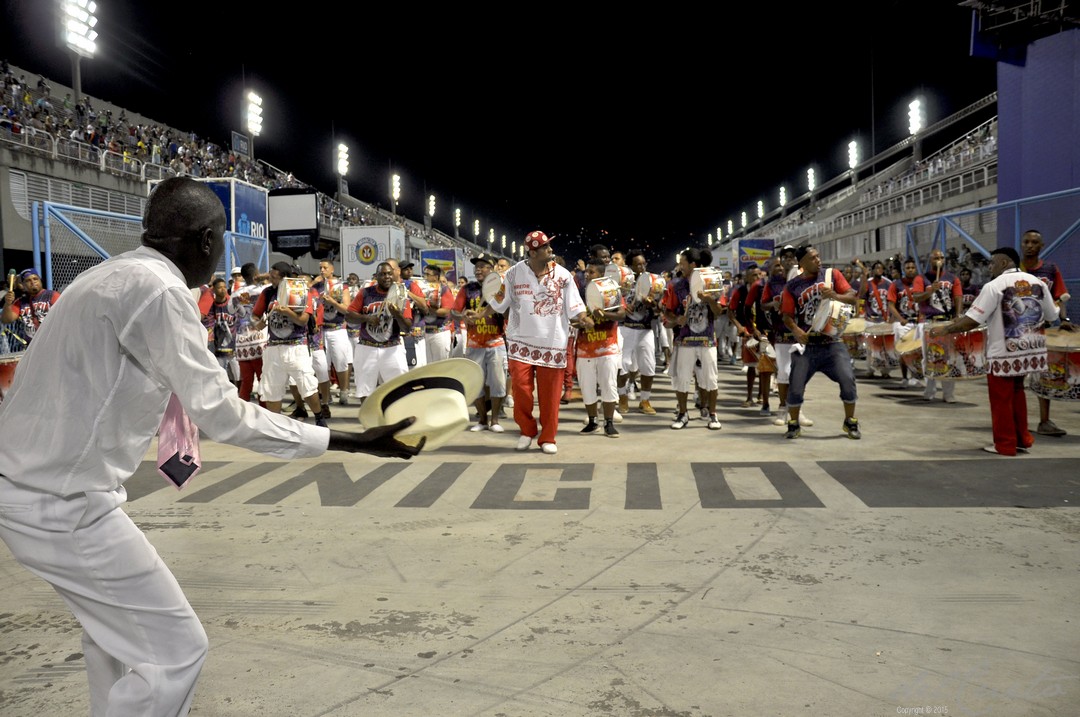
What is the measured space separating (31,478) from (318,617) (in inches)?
82.6

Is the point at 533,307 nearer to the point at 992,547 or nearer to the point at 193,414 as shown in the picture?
the point at 992,547

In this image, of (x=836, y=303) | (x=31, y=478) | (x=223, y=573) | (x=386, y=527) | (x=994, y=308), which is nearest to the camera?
(x=31, y=478)

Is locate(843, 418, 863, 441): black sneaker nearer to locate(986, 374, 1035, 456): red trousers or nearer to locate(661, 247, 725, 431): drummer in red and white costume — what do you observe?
locate(986, 374, 1035, 456): red trousers

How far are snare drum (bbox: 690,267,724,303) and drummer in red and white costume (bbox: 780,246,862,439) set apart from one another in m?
0.81

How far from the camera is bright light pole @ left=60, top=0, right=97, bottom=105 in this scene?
30.9 meters

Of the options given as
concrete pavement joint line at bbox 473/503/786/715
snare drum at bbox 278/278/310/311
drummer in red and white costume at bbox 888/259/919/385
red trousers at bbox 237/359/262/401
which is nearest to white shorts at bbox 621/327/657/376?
drummer in red and white costume at bbox 888/259/919/385

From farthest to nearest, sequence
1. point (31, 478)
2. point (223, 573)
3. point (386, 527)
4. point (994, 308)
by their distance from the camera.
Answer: point (994, 308), point (386, 527), point (223, 573), point (31, 478)

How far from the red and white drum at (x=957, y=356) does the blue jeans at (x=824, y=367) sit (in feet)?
4.24

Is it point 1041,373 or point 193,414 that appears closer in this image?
point 193,414

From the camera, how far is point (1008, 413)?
7324 mm

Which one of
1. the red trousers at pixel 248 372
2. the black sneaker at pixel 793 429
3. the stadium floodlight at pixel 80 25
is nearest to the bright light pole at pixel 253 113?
the stadium floodlight at pixel 80 25

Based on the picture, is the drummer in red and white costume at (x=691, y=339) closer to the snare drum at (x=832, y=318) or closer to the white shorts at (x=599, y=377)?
the white shorts at (x=599, y=377)

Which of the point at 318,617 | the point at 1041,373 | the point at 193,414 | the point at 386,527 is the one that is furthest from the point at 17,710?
the point at 1041,373

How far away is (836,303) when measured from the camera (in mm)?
8227
